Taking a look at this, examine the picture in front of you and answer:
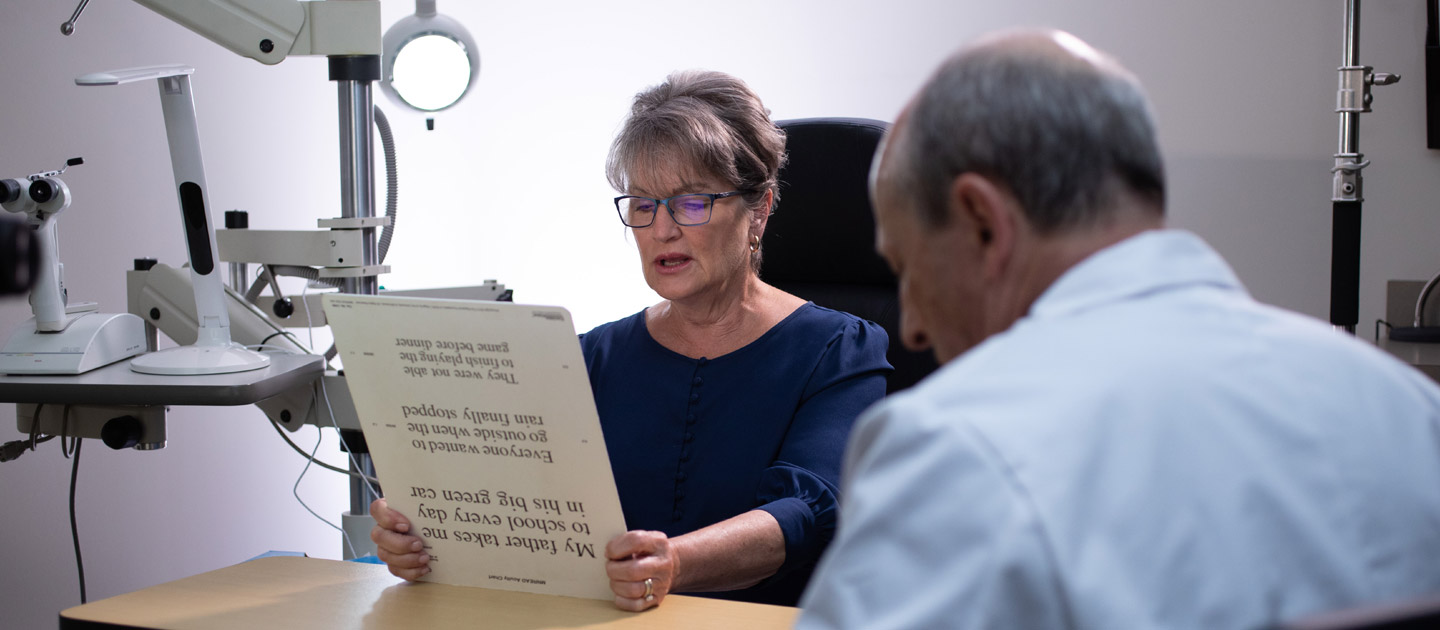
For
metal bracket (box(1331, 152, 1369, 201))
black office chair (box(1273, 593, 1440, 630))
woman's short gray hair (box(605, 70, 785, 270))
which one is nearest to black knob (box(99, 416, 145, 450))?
woman's short gray hair (box(605, 70, 785, 270))

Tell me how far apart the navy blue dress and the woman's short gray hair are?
0.70 feet

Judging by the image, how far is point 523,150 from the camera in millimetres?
3312

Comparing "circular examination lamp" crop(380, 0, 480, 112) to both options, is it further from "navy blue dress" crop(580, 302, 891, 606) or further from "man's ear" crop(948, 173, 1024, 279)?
"man's ear" crop(948, 173, 1024, 279)

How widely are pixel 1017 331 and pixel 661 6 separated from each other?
9.05 ft

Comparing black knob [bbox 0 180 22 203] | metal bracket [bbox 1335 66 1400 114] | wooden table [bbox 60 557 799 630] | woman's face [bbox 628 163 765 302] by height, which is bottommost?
A: wooden table [bbox 60 557 799 630]

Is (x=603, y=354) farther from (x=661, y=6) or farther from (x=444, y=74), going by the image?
(x=661, y=6)

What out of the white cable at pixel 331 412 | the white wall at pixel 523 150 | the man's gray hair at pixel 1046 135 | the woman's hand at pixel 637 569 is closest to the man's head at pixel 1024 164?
the man's gray hair at pixel 1046 135

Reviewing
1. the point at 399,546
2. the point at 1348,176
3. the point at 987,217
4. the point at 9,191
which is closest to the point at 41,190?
the point at 9,191

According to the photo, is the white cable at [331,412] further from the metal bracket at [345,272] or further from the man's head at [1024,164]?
the man's head at [1024,164]

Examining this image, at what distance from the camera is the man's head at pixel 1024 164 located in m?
0.54

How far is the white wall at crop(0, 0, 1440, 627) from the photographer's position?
6.97ft

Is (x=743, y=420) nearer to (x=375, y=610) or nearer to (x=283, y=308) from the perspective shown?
(x=375, y=610)

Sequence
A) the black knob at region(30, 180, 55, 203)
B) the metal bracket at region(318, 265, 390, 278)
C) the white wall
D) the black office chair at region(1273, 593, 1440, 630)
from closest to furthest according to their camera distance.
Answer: the black office chair at region(1273, 593, 1440, 630), the black knob at region(30, 180, 55, 203), the metal bracket at region(318, 265, 390, 278), the white wall

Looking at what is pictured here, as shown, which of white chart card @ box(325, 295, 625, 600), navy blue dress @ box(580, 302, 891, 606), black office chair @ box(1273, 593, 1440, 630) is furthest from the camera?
navy blue dress @ box(580, 302, 891, 606)
